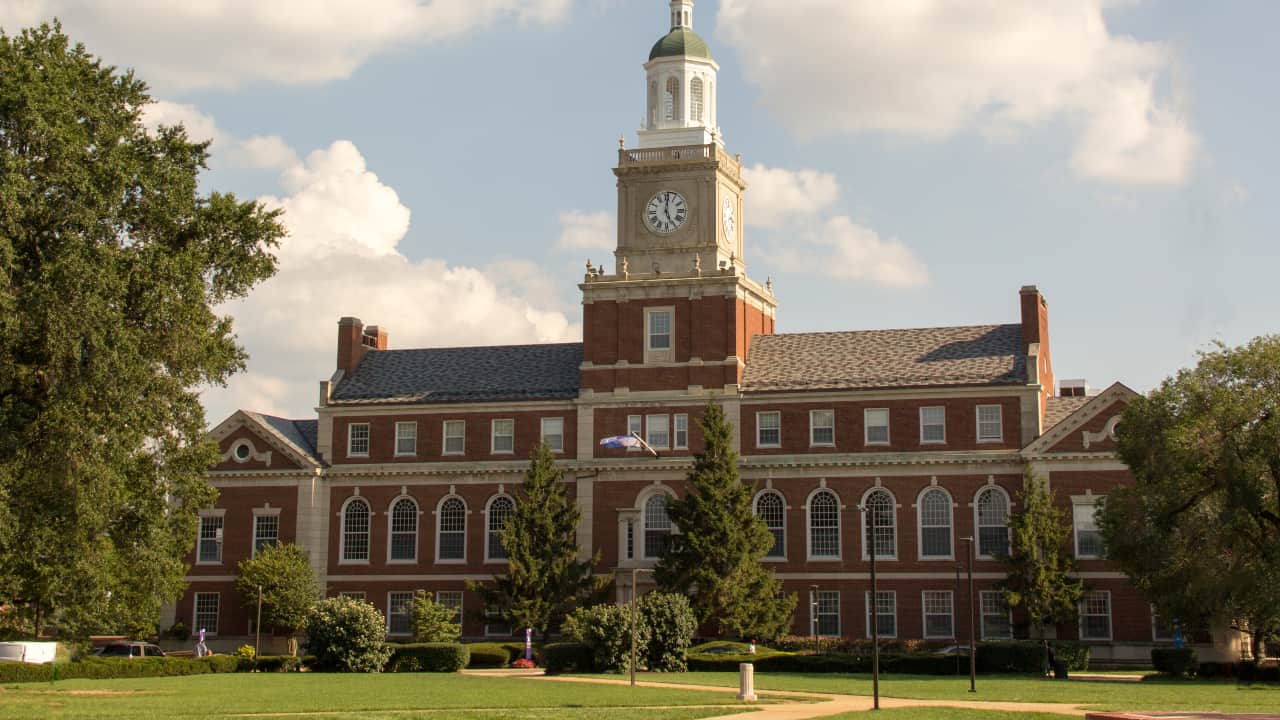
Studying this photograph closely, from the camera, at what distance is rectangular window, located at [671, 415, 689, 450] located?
68.2 meters

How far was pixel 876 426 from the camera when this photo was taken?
66.6 metres

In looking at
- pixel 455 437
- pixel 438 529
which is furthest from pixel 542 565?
pixel 455 437

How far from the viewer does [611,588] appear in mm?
66812

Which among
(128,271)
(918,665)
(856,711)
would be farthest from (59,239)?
(918,665)

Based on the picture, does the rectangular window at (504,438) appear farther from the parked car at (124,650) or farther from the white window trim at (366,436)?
the parked car at (124,650)

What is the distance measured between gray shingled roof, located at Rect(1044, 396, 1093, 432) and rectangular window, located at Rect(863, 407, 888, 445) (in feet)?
22.2

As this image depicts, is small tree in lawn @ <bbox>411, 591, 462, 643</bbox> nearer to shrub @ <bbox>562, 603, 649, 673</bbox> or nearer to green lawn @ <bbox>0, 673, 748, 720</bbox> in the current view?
shrub @ <bbox>562, 603, 649, 673</bbox>

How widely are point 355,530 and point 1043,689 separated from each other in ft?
123

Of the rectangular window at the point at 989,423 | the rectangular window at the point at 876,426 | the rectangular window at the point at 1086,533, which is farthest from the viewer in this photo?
the rectangular window at the point at 876,426

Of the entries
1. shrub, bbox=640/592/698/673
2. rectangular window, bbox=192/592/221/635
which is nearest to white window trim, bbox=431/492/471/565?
rectangular window, bbox=192/592/221/635

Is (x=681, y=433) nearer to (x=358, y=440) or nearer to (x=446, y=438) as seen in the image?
(x=446, y=438)

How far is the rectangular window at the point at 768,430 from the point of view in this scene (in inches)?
2657

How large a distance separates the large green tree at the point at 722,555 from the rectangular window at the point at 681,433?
15.3ft

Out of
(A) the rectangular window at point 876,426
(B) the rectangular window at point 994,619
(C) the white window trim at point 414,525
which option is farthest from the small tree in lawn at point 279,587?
(B) the rectangular window at point 994,619
